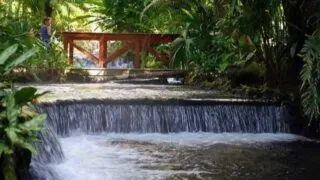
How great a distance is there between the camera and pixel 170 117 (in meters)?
11.1

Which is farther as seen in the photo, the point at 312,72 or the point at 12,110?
the point at 312,72

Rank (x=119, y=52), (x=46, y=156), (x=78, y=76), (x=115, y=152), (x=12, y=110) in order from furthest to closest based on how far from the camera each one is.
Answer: (x=119, y=52) < (x=78, y=76) < (x=115, y=152) < (x=46, y=156) < (x=12, y=110)

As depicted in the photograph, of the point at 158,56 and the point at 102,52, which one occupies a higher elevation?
the point at 102,52

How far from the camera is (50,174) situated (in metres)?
7.11

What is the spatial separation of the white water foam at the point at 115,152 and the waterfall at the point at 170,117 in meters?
0.27

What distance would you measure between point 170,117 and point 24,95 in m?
5.28

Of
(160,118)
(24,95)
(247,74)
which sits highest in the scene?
(24,95)

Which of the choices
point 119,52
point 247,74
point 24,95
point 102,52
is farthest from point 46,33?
point 24,95

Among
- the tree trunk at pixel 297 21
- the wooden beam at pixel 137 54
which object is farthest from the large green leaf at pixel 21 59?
the wooden beam at pixel 137 54

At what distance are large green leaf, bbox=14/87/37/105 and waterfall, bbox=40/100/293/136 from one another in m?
4.39

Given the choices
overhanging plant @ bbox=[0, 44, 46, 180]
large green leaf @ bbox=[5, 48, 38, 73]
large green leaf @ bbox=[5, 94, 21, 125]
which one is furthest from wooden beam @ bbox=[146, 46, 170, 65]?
large green leaf @ bbox=[5, 94, 21, 125]

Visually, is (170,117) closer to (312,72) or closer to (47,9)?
(312,72)

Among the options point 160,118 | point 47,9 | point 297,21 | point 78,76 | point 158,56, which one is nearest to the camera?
point 160,118

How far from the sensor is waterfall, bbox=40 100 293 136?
1076 centimetres
